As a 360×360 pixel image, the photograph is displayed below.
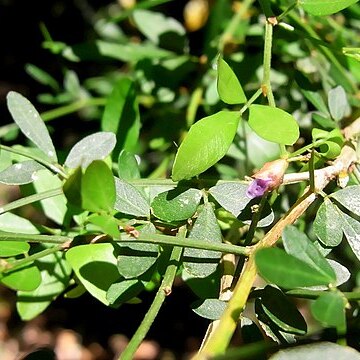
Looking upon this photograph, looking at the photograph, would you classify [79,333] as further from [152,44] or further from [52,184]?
[52,184]

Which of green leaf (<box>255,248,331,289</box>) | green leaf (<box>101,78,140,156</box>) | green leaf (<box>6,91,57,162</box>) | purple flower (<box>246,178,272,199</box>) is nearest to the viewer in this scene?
green leaf (<box>255,248,331,289</box>)

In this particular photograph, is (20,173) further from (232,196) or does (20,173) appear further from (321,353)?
(321,353)

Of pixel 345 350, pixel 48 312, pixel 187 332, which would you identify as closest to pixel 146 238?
pixel 345 350

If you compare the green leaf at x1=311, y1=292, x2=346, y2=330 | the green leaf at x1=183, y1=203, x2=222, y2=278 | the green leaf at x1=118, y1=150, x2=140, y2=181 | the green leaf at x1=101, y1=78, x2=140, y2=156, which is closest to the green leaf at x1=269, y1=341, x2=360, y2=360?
the green leaf at x1=311, y1=292, x2=346, y2=330

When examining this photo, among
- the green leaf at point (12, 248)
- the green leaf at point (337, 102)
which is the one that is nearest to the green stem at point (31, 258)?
the green leaf at point (12, 248)

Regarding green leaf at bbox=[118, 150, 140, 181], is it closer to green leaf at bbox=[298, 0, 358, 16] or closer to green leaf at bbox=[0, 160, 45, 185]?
green leaf at bbox=[0, 160, 45, 185]
